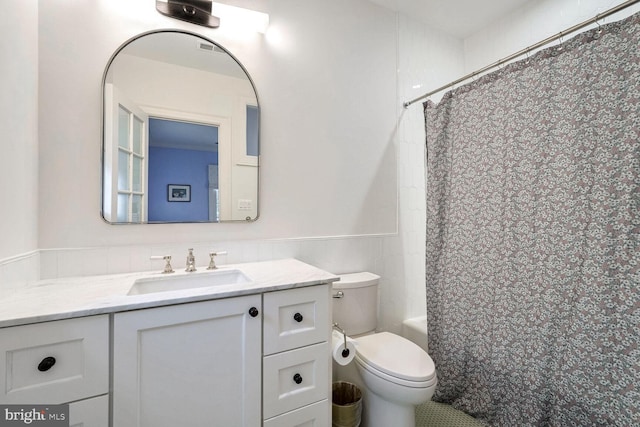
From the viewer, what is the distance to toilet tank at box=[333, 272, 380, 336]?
64.8 inches

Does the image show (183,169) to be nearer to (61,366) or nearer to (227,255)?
(227,255)

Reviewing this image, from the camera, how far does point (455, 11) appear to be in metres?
2.09

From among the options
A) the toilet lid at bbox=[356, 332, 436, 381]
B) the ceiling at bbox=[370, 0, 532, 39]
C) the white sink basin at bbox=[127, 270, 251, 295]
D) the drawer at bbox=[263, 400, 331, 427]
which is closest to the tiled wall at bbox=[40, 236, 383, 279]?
the white sink basin at bbox=[127, 270, 251, 295]

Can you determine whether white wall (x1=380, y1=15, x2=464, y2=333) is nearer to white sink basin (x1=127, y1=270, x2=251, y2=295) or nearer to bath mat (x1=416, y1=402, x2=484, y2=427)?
bath mat (x1=416, y1=402, x2=484, y2=427)

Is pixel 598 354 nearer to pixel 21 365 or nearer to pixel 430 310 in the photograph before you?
pixel 430 310

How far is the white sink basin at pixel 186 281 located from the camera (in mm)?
1237

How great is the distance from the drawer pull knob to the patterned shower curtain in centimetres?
183

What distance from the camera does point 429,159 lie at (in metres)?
1.89

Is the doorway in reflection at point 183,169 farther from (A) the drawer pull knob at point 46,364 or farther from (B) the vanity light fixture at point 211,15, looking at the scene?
(A) the drawer pull knob at point 46,364

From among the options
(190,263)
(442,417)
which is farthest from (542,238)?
(190,263)

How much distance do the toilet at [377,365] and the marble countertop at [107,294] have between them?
454 mm

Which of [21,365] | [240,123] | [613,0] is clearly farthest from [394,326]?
[613,0]

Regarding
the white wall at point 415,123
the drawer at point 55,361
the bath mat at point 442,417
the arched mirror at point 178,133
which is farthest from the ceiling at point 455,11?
the bath mat at point 442,417

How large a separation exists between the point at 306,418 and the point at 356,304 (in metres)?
0.64
